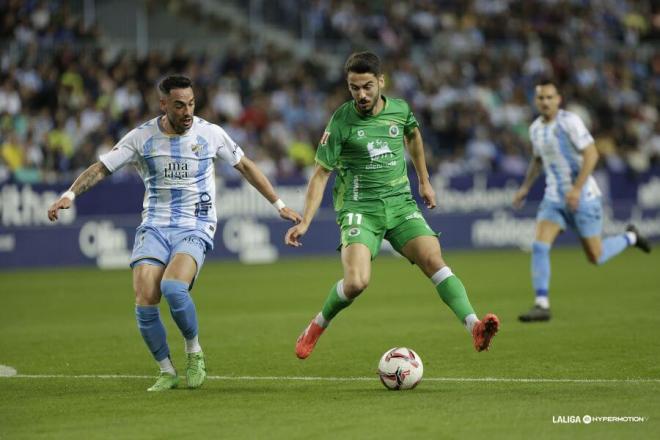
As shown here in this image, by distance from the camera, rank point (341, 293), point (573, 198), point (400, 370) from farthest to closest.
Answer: point (573, 198) < point (341, 293) < point (400, 370)

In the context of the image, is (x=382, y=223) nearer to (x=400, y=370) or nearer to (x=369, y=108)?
(x=369, y=108)

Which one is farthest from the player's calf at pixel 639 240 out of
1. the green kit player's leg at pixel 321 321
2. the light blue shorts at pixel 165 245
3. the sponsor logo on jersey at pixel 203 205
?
the light blue shorts at pixel 165 245

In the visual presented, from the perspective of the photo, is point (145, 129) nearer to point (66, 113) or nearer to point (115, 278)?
point (115, 278)

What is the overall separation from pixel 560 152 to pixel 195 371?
19.2 ft

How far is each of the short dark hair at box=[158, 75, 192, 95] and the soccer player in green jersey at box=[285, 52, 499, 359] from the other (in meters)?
1.16

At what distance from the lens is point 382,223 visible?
9.12m

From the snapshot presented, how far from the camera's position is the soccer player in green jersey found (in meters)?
8.83

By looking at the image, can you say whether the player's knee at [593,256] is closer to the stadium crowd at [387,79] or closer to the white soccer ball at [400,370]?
the white soccer ball at [400,370]

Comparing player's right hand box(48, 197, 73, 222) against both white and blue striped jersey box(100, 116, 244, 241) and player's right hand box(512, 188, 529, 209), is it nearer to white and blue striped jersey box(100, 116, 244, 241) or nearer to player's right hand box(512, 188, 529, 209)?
white and blue striped jersey box(100, 116, 244, 241)

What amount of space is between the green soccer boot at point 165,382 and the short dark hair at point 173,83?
2112 millimetres

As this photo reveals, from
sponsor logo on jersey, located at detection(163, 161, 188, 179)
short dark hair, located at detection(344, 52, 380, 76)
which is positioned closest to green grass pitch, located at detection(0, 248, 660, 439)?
sponsor logo on jersey, located at detection(163, 161, 188, 179)

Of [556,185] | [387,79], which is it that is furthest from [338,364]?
[387,79]

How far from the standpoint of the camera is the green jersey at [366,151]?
29.7 ft

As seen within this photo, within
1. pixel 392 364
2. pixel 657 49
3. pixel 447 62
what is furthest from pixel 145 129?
pixel 657 49
